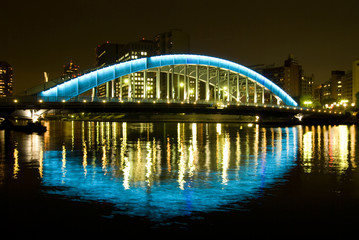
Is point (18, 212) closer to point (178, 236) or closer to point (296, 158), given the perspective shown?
point (178, 236)

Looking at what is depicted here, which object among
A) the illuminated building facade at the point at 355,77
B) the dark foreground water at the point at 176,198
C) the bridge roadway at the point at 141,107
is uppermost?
the illuminated building facade at the point at 355,77

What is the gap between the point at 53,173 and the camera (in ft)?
59.6

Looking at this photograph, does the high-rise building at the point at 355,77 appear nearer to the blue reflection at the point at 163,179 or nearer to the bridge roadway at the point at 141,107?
the bridge roadway at the point at 141,107

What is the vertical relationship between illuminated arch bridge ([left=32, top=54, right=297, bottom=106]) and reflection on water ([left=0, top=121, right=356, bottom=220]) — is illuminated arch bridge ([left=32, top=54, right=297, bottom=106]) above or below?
above

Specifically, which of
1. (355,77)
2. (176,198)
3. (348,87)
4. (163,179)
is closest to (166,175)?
(163,179)

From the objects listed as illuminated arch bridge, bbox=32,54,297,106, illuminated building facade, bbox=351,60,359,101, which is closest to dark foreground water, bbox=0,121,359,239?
illuminated arch bridge, bbox=32,54,297,106

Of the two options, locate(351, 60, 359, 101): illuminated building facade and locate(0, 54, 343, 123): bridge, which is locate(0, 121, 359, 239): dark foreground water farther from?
locate(351, 60, 359, 101): illuminated building facade

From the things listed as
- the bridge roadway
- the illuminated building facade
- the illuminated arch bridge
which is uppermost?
the illuminated building facade

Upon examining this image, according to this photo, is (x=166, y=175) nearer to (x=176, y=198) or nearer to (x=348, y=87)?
(x=176, y=198)

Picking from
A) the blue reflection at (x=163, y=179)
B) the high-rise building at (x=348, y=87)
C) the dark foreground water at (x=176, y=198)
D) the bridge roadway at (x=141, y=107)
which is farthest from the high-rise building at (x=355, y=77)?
the dark foreground water at (x=176, y=198)

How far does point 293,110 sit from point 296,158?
223 feet

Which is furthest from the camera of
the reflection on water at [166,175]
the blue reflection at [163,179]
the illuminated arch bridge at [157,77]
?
the illuminated arch bridge at [157,77]

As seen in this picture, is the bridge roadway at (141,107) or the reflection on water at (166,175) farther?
the bridge roadway at (141,107)

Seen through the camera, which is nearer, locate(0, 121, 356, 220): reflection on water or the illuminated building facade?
locate(0, 121, 356, 220): reflection on water
